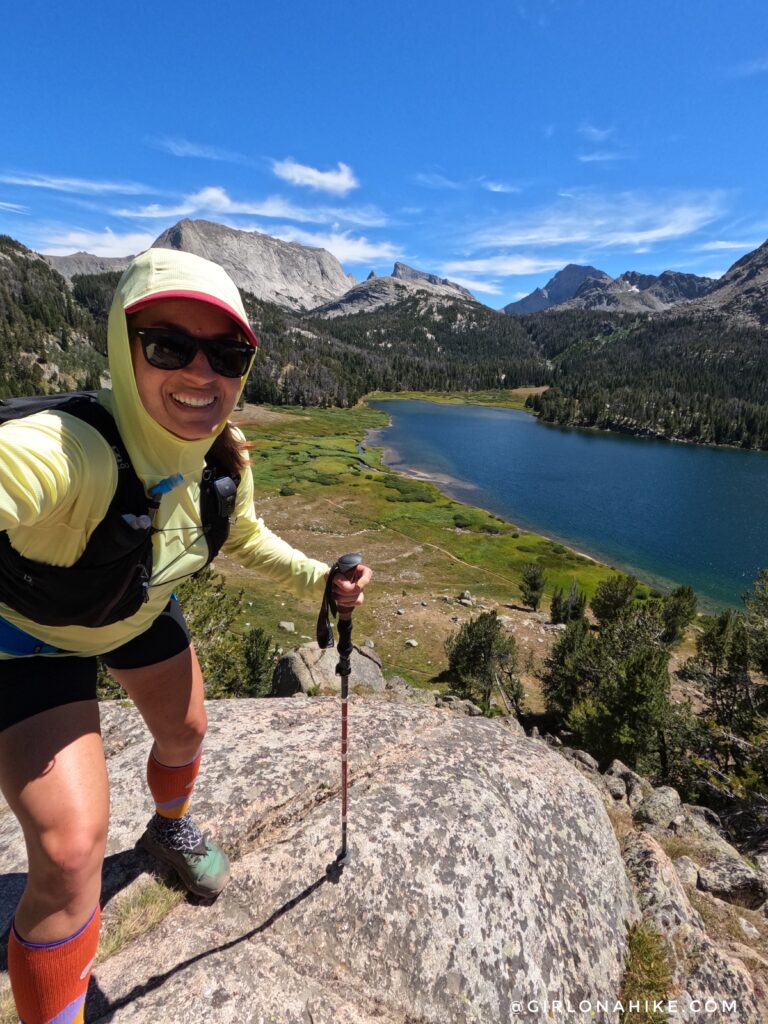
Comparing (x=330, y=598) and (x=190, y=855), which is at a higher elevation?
(x=330, y=598)

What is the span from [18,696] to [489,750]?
5.24 meters

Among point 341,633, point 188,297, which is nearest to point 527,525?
point 341,633

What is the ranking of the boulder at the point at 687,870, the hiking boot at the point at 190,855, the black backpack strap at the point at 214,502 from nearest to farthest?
the black backpack strap at the point at 214,502
the hiking boot at the point at 190,855
the boulder at the point at 687,870

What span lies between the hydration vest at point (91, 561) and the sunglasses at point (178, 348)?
1.34 ft

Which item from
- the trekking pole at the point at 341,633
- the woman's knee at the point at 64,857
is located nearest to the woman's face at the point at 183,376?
the trekking pole at the point at 341,633

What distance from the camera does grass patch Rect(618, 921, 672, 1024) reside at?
441 centimetres

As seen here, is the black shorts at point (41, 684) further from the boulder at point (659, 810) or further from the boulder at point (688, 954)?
the boulder at point (659, 810)

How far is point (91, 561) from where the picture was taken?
2.60m

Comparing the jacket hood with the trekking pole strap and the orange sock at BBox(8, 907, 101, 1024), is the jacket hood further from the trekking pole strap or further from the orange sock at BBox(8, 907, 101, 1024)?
the orange sock at BBox(8, 907, 101, 1024)

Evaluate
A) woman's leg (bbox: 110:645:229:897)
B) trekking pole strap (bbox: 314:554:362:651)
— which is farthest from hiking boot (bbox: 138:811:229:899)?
trekking pole strap (bbox: 314:554:362:651)

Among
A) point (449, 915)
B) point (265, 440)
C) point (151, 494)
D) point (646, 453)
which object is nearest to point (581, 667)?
point (449, 915)

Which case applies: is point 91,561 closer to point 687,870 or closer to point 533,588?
point 687,870

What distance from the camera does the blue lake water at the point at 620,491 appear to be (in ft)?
197

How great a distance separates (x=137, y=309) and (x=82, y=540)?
1.23 metres
